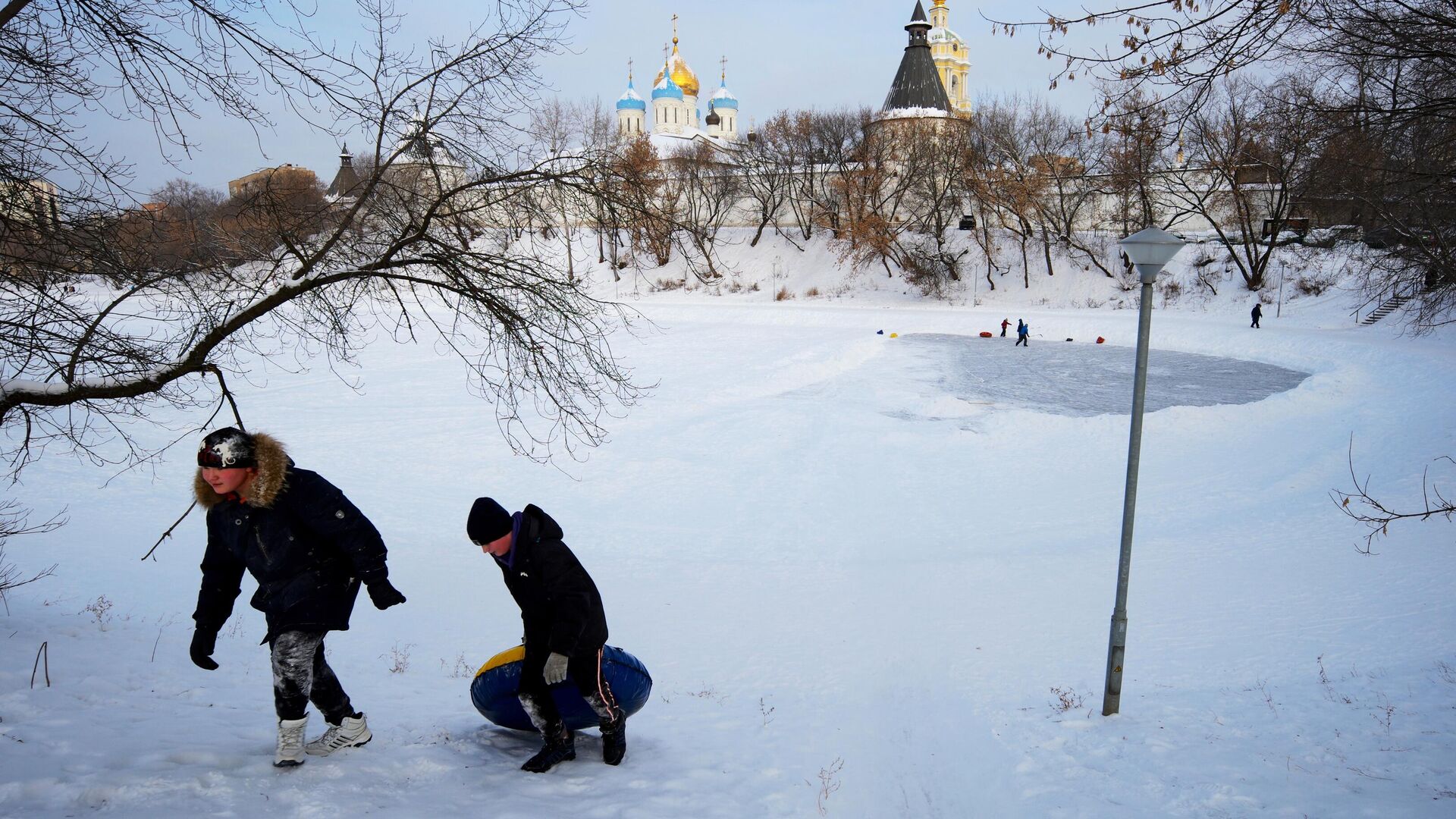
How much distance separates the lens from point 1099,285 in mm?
48031

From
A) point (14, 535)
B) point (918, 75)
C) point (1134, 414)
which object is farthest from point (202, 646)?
point (918, 75)

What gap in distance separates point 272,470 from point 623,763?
2485mm

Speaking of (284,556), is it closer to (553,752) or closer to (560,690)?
(560,690)

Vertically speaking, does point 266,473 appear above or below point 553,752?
above

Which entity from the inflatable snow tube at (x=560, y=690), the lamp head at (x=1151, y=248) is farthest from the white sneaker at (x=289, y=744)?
the lamp head at (x=1151, y=248)

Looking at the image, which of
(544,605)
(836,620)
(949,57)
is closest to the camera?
(544,605)

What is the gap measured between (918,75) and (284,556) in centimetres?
6136

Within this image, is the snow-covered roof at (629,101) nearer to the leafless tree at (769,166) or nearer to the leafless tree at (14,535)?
the leafless tree at (769,166)

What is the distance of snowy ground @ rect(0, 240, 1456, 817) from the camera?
16.4 feet

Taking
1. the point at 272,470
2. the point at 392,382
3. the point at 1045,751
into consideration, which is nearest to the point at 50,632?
the point at 272,470

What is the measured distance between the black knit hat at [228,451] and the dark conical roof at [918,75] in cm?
5998

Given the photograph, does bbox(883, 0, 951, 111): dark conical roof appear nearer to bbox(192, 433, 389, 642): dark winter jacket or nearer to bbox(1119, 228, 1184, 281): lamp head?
bbox(1119, 228, 1184, 281): lamp head

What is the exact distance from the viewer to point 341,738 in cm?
459

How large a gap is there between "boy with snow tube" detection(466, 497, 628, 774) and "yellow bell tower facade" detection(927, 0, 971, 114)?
3020 inches
